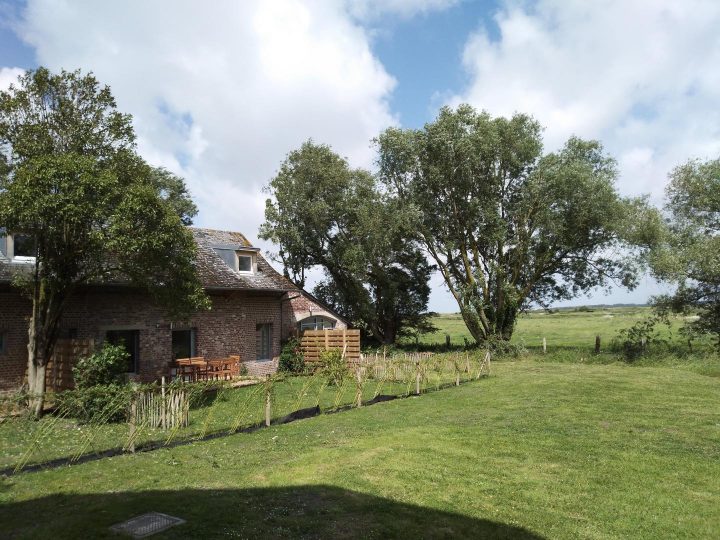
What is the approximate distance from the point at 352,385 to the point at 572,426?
880 cm

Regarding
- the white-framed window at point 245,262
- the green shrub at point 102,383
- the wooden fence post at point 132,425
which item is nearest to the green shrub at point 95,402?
the green shrub at point 102,383

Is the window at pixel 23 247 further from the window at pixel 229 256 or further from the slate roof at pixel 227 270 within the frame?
the window at pixel 229 256

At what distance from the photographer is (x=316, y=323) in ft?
87.7

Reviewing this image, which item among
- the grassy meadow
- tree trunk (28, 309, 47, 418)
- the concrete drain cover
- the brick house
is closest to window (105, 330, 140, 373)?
the brick house

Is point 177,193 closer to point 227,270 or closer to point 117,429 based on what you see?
point 227,270

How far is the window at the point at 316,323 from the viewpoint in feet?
85.9

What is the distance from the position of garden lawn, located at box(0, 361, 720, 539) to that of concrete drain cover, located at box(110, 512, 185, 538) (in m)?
0.17

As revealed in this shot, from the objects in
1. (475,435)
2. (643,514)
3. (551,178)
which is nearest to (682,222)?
(551,178)

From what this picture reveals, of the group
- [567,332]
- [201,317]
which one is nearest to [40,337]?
[201,317]

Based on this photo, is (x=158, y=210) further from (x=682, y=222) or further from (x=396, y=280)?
(x=682, y=222)

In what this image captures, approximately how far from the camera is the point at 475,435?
36.0 ft

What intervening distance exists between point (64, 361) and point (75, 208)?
19.3 ft

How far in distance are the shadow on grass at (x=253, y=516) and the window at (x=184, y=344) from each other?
1277 centimetres

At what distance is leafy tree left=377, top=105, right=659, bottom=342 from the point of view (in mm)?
A: 26938
